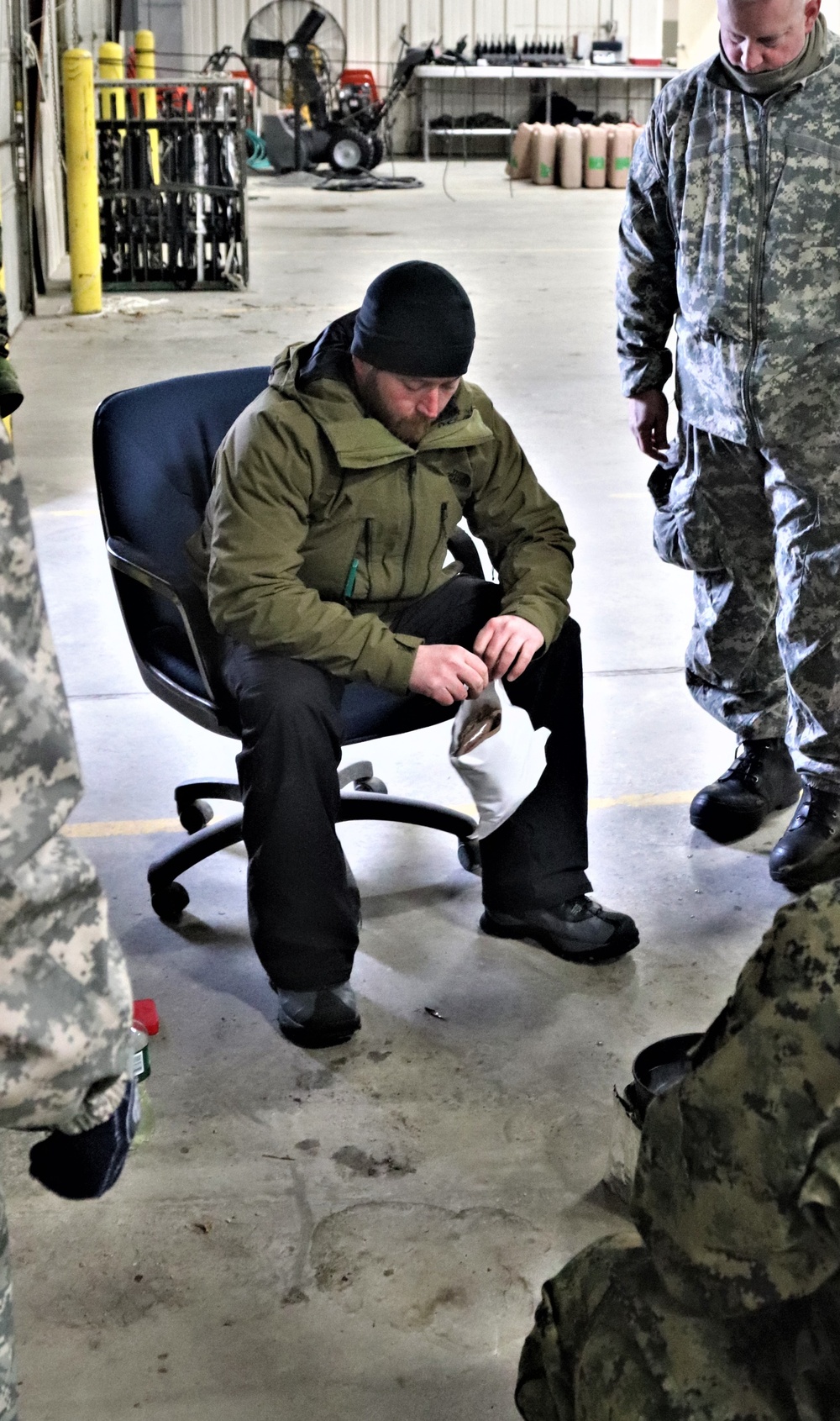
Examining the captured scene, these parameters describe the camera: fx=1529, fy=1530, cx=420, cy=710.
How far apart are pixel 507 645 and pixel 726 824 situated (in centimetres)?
83

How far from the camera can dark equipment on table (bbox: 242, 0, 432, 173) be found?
16.2m

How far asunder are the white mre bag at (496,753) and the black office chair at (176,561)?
11 centimetres

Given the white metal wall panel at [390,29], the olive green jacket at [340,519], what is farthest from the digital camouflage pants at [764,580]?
the white metal wall panel at [390,29]

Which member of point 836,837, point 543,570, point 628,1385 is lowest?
point 628,1385

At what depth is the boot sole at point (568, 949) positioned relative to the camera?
8.66ft

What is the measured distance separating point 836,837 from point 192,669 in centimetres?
168

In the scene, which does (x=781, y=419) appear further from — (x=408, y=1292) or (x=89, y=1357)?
(x=89, y=1357)

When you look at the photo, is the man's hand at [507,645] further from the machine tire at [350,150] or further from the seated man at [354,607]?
the machine tire at [350,150]

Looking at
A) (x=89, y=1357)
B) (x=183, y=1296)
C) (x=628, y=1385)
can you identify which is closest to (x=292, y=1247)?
(x=183, y=1296)

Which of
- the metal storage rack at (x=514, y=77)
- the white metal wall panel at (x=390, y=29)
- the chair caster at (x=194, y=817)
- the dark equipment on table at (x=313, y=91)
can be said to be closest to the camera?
the chair caster at (x=194, y=817)

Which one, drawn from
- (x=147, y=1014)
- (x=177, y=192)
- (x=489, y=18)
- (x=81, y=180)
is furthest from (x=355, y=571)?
(x=489, y=18)

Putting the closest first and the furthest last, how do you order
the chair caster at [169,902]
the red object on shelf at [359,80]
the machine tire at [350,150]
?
the chair caster at [169,902] < the machine tire at [350,150] < the red object on shelf at [359,80]

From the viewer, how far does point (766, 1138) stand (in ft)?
3.42

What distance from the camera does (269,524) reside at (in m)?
2.42
